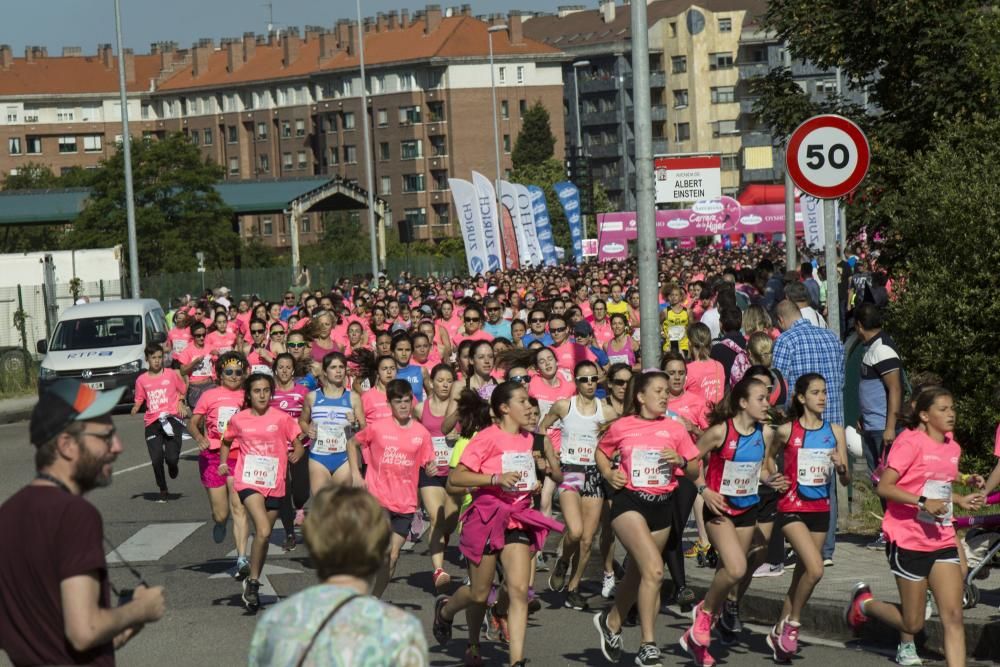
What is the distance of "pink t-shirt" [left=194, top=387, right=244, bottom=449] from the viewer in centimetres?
1423

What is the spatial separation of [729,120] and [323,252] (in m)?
42.9

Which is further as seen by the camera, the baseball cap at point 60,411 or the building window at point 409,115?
the building window at point 409,115

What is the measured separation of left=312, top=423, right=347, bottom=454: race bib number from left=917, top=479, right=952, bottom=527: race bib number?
5662 mm

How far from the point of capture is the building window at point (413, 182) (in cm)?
13150

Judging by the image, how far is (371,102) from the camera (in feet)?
438

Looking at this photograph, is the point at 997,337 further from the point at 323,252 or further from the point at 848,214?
the point at 323,252

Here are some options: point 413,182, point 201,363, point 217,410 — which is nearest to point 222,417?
point 217,410

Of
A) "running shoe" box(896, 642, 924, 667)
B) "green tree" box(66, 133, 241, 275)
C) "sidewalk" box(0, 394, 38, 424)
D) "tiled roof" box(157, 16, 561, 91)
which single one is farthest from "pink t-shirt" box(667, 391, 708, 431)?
"tiled roof" box(157, 16, 561, 91)

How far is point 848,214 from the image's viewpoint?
20.1m

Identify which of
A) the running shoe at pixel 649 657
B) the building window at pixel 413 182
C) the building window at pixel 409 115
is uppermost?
the building window at pixel 409 115

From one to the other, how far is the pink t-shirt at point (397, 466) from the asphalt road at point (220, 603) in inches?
30.9

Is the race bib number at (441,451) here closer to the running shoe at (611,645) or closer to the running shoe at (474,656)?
the running shoe at (474,656)

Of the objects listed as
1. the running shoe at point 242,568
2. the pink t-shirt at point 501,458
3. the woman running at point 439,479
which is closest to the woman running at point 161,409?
the woman running at point 439,479

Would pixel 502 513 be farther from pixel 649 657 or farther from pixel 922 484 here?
pixel 922 484
